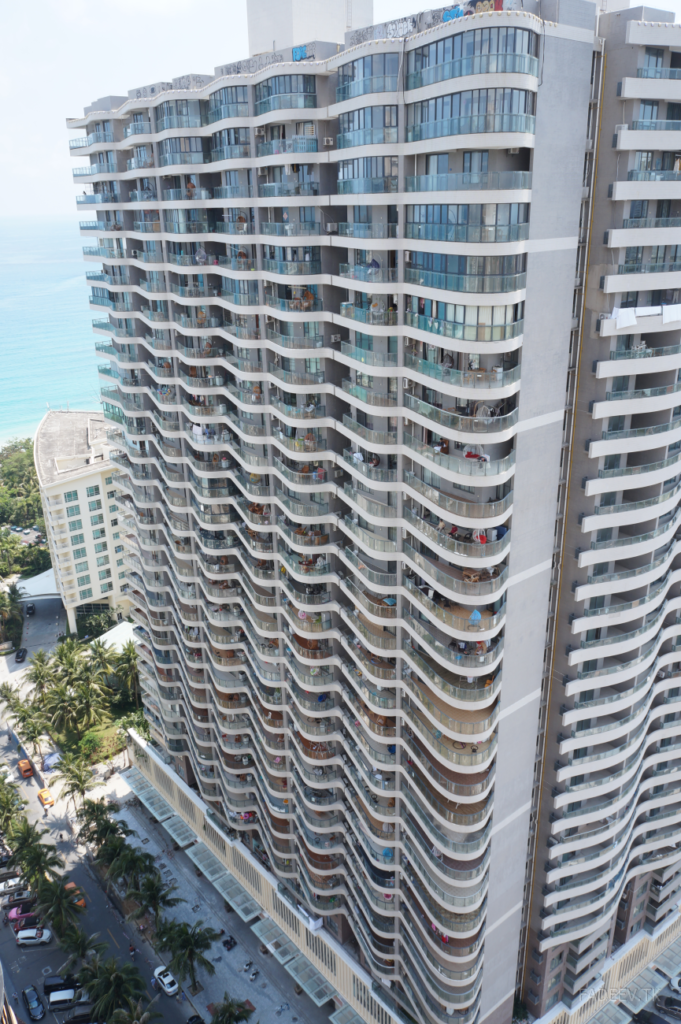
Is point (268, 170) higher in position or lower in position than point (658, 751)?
higher

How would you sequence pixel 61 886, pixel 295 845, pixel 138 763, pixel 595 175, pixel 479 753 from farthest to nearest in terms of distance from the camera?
1. pixel 138 763
2. pixel 61 886
3. pixel 295 845
4. pixel 479 753
5. pixel 595 175

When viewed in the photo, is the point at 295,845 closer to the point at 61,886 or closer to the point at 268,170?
the point at 61,886

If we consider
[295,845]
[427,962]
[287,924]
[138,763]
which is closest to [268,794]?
[295,845]

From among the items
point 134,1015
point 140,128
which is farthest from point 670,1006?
point 140,128

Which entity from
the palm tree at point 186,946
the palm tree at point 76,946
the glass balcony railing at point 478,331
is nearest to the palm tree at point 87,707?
the palm tree at point 76,946

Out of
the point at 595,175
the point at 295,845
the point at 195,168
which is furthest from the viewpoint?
the point at 295,845

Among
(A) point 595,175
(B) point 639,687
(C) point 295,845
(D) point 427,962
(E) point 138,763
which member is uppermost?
(A) point 595,175

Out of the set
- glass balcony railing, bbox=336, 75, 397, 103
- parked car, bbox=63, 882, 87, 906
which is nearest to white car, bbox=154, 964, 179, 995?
parked car, bbox=63, 882, 87, 906

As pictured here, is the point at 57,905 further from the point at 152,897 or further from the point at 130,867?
the point at 152,897

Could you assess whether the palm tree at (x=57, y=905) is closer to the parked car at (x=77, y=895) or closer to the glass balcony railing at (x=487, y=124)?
the parked car at (x=77, y=895)
